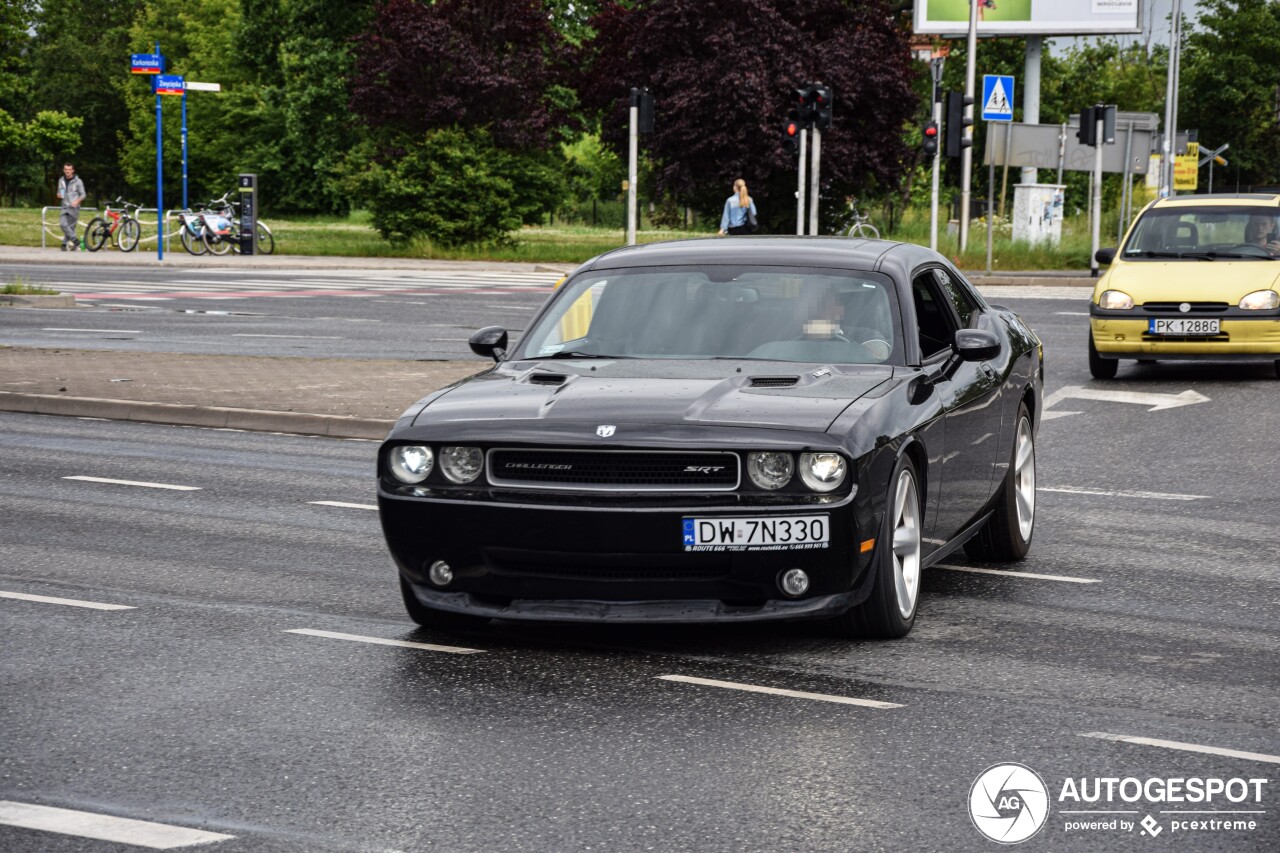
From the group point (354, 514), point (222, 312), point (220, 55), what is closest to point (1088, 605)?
point (354, 514)

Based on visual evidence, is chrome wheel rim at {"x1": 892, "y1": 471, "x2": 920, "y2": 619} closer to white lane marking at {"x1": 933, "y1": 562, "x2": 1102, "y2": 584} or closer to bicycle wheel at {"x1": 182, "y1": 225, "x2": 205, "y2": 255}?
white lane marking at {"x1": 933, "y1": 562, "x2": 1102, "y2": 584}

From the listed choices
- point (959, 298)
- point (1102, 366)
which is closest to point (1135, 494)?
point (959, 298)

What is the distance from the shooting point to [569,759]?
5254 millimetres

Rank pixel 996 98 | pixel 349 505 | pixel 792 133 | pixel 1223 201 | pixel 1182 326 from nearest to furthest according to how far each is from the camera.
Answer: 1. pixel 349 505
2. pixel 1182 326
3. pixel 1223 201
4. pixel 792 133
5. pixel 996 98

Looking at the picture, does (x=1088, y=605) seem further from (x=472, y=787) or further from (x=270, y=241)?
(x=270, y=241)

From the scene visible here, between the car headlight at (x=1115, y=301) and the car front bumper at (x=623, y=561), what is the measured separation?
11.7 meters

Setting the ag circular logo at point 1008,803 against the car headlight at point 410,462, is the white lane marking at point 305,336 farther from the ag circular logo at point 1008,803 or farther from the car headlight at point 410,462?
the ag circular logo at point 1008,803

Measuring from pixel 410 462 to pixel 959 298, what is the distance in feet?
10.1

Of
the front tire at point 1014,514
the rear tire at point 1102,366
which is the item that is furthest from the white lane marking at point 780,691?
the rear tire at point 1102,366

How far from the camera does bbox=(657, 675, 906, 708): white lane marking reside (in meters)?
5.90

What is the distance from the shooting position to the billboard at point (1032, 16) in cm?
5022

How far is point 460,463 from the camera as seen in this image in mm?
6566

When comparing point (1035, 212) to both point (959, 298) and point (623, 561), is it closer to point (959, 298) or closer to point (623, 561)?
point (959, 298)

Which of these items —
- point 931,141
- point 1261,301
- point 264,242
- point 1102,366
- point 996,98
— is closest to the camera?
point 1261,301
